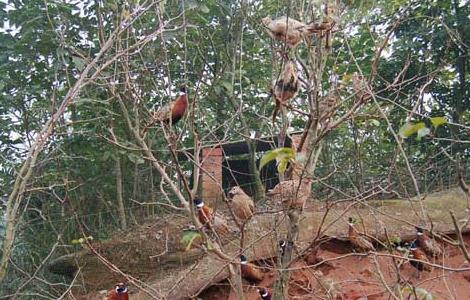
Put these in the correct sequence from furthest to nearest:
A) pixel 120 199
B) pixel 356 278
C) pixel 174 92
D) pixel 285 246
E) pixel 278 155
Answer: pixel 120 199 → pixel 174 92 → pixel 356 278 → pixel 285 246 → pixel 278 155

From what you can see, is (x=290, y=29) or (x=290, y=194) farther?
(x=290, y=194)

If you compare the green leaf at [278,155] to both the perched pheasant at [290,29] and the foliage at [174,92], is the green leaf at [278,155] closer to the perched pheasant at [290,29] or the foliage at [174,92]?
the perched pheasant at [290,29]

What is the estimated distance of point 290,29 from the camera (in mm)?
2123

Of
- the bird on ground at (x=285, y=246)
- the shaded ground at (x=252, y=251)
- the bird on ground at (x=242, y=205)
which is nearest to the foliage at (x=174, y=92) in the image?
the shaded ground at (x=252, y=251)

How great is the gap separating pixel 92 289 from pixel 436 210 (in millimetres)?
2831

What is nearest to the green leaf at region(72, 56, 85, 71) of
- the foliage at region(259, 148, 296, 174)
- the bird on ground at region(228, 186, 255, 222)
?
the bird on ground at region(228, 186, 255, 222)

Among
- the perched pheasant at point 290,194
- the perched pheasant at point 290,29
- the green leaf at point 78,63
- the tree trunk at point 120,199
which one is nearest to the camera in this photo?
the perched pheasant at point 290,29

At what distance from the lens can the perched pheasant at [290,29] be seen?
2107 millimetres

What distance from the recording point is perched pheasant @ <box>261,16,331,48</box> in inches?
83.0

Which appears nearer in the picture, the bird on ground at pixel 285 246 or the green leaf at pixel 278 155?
the green leaf at pixel 278 155

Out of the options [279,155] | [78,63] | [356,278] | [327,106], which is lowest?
[356,278]

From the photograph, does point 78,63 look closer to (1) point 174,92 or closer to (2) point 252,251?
(1) point 174,92

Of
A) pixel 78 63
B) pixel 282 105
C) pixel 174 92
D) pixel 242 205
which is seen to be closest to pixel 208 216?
pixel 242 205

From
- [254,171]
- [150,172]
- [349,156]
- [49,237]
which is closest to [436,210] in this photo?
[349,156]
